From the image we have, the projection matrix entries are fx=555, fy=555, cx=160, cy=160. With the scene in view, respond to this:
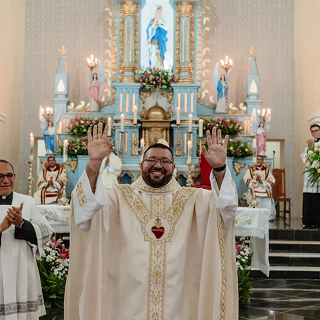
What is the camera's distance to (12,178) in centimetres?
414

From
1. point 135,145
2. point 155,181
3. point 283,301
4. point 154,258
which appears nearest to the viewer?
point 154,258

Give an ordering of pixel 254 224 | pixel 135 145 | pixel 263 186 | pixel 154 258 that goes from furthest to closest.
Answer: pixel 135 145
pixel 263 186
pixel 254 224
pixel 154 258

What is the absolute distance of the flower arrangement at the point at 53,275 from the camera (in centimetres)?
564

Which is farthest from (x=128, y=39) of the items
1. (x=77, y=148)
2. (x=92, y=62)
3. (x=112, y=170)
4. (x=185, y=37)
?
(x=112, y=170)

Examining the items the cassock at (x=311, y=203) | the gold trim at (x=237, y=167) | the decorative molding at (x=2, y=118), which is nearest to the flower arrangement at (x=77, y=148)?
the decorative molding at (x=2, y=118)

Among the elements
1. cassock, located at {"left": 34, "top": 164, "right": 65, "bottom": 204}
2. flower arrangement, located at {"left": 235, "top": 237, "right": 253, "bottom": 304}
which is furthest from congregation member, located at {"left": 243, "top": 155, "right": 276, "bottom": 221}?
flower arrangement, located at {"left": 235, "top": 237, "right": 253, "bottom": 304}

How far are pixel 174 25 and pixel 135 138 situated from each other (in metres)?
2.95

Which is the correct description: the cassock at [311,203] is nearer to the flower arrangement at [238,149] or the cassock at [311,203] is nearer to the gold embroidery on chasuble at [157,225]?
the flower arrangement at [238,149]

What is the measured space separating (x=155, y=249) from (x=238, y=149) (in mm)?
8715

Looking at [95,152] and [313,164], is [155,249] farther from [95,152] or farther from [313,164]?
[313,164]

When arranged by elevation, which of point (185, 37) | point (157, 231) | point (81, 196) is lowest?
point (157, 231)

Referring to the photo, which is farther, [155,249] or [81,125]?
[81,125]

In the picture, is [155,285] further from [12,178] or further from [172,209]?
A: [12,178]

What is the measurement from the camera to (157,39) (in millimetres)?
12820
